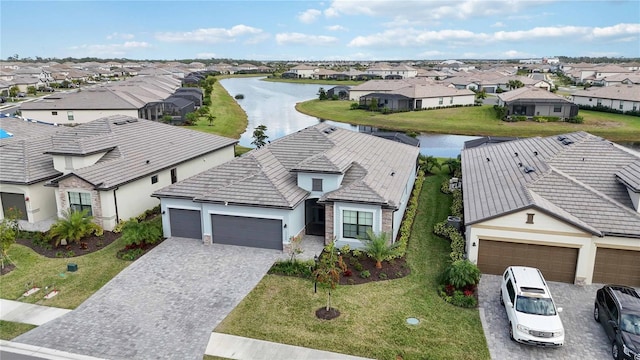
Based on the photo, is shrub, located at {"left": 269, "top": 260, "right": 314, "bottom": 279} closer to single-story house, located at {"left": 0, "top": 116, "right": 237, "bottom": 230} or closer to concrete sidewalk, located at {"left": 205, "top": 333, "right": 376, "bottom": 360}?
concrete sidewalk, located at {"left": 205, "top": 333, "right": 376, "bottom": 360}

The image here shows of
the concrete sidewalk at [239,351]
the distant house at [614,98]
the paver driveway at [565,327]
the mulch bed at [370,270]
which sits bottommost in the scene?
the concrete sidewalk at [239,351]

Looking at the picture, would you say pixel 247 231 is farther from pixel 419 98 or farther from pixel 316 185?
pixel 419 98

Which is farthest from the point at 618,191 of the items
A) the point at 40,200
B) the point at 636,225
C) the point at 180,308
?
the point at 40,200

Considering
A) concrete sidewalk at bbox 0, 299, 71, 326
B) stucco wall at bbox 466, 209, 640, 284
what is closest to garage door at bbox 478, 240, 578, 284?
stucco wall at bbox 466, 209, 640, 284

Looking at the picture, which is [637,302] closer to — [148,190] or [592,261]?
[592,261]

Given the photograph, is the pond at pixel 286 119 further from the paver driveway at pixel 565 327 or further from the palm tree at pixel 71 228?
the palm tree at pixel 71 228

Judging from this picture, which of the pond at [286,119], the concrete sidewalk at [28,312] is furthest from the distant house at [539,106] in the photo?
the concrete sidewalk at [28,312]
